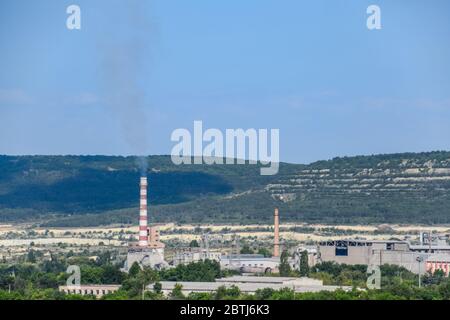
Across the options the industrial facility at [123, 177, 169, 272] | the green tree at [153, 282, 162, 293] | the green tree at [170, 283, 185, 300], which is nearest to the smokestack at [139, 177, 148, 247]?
the industrial facility at [123, 177, 169, 272]

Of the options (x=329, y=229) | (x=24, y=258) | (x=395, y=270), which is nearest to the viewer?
(x=395, y=270)

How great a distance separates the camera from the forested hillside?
16375cm

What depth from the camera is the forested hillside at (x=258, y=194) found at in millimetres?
163750

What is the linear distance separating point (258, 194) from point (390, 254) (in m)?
72.9

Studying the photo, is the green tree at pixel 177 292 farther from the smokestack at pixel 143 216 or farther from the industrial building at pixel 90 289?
the smokestack at pixel 143 216

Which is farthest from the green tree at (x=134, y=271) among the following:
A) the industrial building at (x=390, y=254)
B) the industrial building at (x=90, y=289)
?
the industrial building at (x=390, y=254)

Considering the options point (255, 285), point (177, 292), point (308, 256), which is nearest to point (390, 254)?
point (308, 256)

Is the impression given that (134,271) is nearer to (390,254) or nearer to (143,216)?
(143,216)

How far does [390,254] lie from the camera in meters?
103

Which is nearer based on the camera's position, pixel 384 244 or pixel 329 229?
pixel 384 244

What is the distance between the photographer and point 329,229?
152 m
